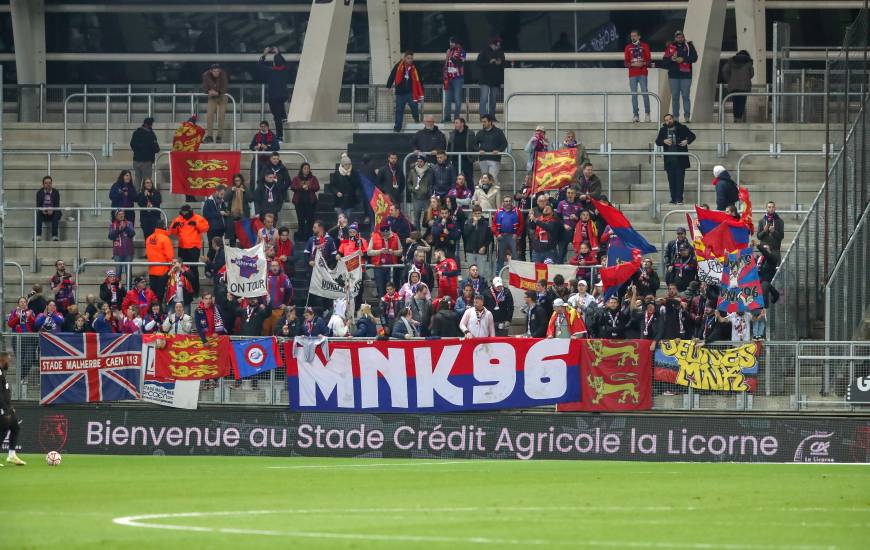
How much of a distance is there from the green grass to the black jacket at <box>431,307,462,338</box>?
318 centimetres

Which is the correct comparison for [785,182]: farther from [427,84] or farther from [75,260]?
[75,260]

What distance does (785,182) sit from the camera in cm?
3203

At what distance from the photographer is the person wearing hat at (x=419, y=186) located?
2931cm

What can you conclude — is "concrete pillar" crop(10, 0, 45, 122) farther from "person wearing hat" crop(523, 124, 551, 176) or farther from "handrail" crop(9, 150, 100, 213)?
"person wearing hat" crop(523, 124, 551, 176)

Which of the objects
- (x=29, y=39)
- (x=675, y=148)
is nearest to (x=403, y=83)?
(x=675, y=148)

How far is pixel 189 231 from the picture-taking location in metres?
29.0

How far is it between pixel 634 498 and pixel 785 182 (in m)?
16.9

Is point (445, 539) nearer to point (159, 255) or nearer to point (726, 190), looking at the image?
point (726, 190)

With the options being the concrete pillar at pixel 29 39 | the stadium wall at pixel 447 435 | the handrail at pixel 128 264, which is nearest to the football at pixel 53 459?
the stadium wall at pixel 447 435

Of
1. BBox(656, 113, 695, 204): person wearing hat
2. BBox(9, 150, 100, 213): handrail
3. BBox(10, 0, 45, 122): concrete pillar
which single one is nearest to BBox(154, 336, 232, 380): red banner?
BBox(9, 150, 100, 213): handrail

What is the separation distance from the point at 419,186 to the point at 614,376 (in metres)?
6.93

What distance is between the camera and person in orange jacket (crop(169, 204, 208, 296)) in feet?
95.1

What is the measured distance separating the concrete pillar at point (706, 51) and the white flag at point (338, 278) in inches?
486

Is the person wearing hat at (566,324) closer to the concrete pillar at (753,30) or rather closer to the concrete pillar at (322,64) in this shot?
the concrete pillar at (322,64)
